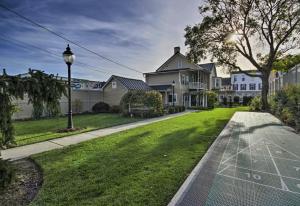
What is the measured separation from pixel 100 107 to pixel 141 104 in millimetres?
7161

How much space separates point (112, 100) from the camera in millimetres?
22188

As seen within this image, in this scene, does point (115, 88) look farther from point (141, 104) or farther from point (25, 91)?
point (25, 91)

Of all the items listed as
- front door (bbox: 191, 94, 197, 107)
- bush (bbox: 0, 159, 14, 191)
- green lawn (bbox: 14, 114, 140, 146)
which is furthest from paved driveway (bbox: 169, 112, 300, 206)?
front door (bbox: 191, 94, 197, 107)

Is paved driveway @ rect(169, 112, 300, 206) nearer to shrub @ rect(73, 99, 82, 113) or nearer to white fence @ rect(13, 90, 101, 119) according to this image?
white fence @ rect(13, 90, 101, 119)

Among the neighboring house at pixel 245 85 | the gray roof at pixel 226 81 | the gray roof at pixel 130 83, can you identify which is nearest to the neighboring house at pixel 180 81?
the gray roof at pixel 130 83

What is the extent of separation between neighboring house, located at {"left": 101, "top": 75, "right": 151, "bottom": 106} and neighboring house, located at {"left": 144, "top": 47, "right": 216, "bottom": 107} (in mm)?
4911

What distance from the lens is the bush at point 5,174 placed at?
126 inches

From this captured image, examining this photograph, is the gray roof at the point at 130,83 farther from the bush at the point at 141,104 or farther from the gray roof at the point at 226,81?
the gray roof at the point at 226,81

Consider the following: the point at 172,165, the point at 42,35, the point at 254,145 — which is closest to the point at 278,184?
the point at 172,165

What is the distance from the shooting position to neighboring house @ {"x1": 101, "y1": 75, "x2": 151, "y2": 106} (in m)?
21.5

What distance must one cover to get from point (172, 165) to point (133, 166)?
2.98ft

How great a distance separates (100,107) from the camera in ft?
67.8

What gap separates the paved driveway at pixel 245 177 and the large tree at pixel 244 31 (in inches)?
620

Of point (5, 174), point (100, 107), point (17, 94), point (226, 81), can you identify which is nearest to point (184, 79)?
point (100, 107)
